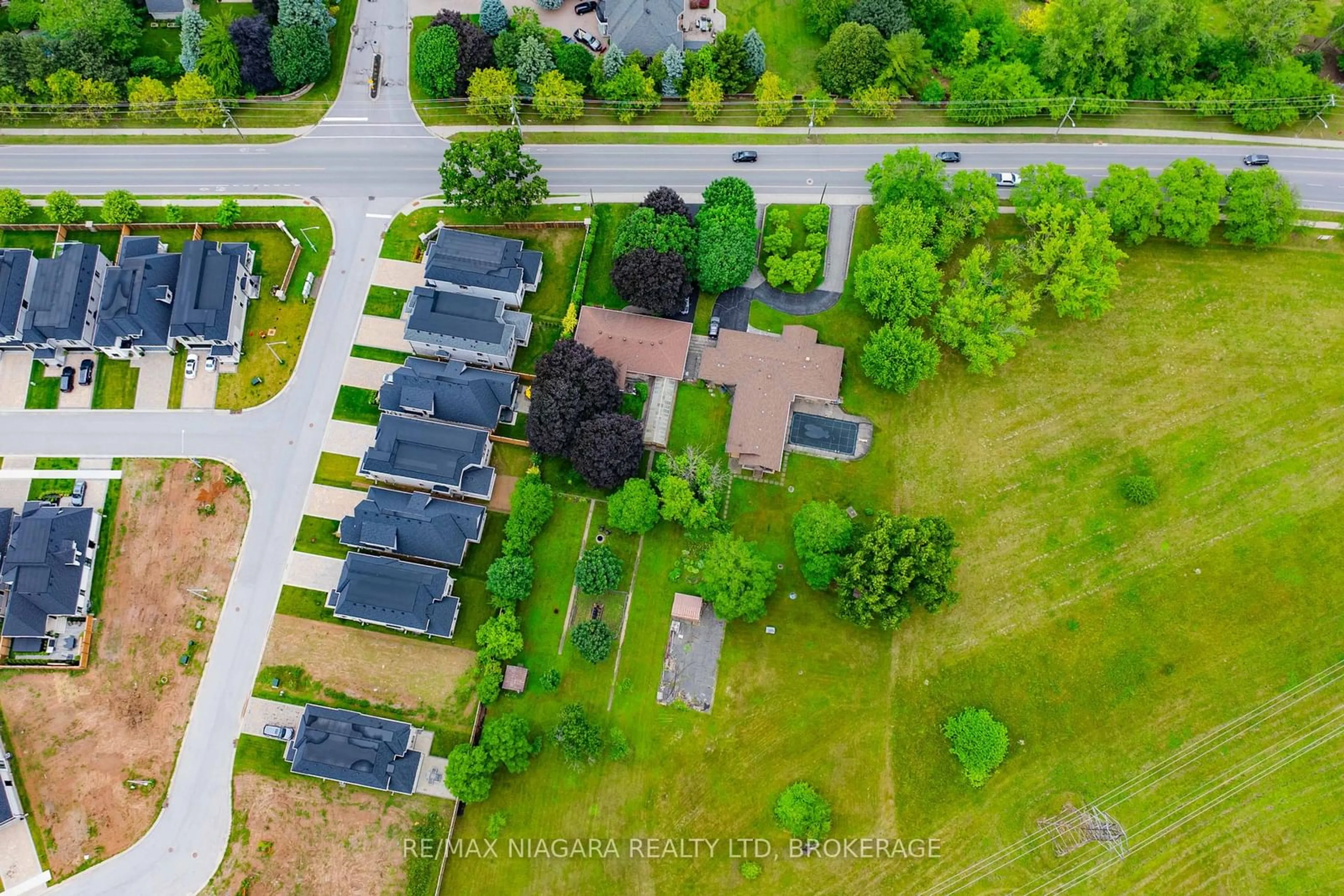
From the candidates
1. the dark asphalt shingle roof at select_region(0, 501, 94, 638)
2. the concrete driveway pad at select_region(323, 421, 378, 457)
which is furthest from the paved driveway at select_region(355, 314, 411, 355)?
the dark asphalt shingle roof at select_region(0, 501, 94, 638)

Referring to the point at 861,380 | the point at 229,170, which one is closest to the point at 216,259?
the point at 229,170

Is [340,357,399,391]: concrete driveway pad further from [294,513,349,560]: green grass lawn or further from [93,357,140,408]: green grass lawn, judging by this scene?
[93,357,140,408]: green grass lawn

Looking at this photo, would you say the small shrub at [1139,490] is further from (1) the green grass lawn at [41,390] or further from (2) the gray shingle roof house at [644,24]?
(1) the green grass lawn at [41,390]

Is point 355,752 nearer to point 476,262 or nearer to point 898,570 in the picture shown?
point 476,262

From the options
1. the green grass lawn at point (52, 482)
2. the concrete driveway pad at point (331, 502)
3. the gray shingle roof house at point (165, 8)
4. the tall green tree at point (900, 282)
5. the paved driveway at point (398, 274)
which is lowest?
the green grass lawn at point (52, 482)

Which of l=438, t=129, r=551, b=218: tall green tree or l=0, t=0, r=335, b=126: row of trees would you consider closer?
l=438, t=129, r=551, b=218: tall green tree

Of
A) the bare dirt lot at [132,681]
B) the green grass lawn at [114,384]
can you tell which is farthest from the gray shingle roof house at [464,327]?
the green grass lawn at [114,384]
